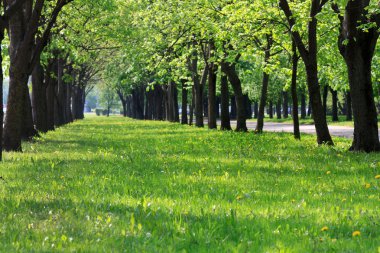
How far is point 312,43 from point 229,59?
588 centimetres

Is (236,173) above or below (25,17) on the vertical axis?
below

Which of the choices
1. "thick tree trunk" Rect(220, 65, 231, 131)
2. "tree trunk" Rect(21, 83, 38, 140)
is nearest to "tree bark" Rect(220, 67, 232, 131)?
"thick tree trunk" Rect(220, 65, 231, 131)

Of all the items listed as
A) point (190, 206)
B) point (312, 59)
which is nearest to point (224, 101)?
point (312, 59)

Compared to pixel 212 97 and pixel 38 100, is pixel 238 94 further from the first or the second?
pixel 38 100

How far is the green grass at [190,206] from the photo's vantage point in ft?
18.2

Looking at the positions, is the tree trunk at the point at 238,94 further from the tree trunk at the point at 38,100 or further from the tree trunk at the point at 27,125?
the tree trunk at the point at 27,125

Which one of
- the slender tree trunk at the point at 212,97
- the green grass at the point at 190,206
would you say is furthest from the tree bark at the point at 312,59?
the slender tree trunk at the point at 212,97

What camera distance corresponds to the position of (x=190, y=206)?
291 inches

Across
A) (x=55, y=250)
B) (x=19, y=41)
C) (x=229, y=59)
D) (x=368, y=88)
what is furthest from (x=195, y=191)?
(x=229, y=59)

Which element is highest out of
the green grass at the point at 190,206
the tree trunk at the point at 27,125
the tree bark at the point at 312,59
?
the tree bark at the point at 312,59

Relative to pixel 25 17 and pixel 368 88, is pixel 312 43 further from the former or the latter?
pixel 25 17

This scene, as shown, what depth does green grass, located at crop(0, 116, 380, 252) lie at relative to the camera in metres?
5.54

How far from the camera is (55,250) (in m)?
5.18

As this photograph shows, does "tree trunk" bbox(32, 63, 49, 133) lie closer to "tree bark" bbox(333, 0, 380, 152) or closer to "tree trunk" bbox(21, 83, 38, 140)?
"tree trunk" bbox(21, 83, 38, 140)
